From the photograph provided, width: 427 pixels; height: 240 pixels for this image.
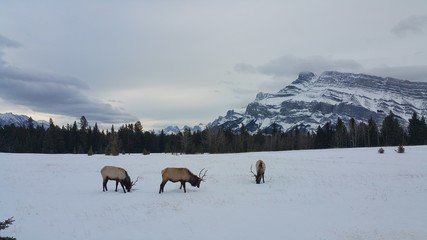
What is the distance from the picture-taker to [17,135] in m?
118

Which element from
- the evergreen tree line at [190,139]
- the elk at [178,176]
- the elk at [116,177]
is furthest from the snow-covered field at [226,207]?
the evergreen tree line at [190,139]

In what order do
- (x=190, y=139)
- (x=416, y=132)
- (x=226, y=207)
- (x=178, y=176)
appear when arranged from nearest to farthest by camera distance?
(x=226, y=207)
(x=178, y=176)
(x=416, y=132)
(x=190, y=139)

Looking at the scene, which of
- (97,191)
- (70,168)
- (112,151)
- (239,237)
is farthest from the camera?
(112,151)

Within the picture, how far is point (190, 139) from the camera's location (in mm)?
123125

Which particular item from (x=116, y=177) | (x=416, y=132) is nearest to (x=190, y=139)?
(x=416, y=132)

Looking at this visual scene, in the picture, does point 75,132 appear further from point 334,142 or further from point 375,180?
point 375,180

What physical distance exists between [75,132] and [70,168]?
82635mm

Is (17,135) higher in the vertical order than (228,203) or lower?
higher

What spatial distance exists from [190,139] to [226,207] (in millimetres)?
104372

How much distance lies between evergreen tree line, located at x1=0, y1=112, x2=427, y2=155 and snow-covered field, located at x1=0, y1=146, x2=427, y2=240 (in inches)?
2955

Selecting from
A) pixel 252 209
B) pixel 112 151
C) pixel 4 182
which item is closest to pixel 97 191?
pixel 4 182

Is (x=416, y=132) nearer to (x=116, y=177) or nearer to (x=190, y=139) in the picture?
(x=190, y=139)

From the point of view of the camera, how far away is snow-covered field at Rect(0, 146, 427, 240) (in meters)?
14.4

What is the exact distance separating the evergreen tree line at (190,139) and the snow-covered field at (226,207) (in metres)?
75.0
